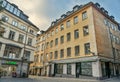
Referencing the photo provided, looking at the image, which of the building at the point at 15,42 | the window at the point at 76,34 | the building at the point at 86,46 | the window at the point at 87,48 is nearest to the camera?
the building at the point at 86,46

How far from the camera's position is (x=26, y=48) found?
89.0ft

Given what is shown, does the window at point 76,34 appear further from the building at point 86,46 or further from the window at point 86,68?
the window at point 86,68

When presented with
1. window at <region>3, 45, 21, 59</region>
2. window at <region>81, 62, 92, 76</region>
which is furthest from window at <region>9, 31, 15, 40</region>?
window at <region>81, 62, 92, 76</region>

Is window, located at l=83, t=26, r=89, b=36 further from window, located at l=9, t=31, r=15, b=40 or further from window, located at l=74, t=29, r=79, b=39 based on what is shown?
window, located at l=9, t=31, r=15, b=40

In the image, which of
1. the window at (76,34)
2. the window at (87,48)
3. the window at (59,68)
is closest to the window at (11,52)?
the window at (59,68)

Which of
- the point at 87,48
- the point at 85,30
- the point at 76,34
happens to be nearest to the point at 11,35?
the point at 76,34

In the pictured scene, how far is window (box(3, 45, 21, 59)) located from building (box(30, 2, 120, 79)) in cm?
887

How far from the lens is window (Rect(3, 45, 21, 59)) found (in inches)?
898

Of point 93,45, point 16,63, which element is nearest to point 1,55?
point 16,63

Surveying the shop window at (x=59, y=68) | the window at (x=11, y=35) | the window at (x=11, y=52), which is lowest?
the shop window at (x=59, y=68)

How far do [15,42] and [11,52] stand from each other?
93.6 inches

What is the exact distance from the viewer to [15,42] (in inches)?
975

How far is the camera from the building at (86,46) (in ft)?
62.6

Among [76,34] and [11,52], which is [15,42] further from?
[76,34]
